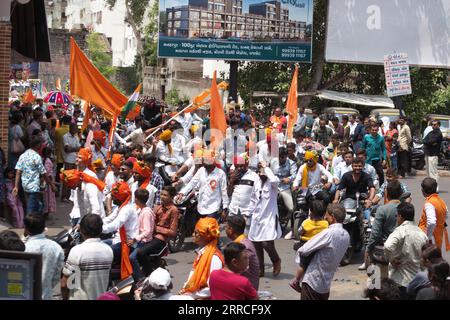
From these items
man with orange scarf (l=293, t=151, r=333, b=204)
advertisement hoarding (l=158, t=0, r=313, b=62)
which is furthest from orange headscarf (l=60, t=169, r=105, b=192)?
advertisement hoarding (l=158, t=0, r=313, b=62)

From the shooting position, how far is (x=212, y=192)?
12297 mm

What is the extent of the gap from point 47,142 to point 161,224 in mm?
6903

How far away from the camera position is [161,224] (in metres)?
10.5

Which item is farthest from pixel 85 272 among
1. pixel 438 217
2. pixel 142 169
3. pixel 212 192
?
pixel 212 192

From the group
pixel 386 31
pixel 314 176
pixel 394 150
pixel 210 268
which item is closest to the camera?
pixel 210 268

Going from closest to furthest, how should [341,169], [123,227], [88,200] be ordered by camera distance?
[123,227], [88,200], [341,169]

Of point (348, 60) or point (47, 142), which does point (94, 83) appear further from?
point (348, 60)

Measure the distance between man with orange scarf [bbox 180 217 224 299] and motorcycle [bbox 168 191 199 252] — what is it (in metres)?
5.00

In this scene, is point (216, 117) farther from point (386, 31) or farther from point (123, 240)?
point (386, 31)

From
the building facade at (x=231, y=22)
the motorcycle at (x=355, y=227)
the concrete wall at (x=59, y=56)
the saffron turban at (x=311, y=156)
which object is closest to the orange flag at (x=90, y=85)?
the saffron turban at (x=311, y=156)

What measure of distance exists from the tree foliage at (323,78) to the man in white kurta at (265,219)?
2008 centimetres

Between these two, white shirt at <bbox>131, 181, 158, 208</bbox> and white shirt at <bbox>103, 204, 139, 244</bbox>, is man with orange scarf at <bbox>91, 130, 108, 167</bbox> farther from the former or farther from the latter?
white shirt at <bbox>103, 204, 139, 244</bbox>

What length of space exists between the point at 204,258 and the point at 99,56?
58.7m

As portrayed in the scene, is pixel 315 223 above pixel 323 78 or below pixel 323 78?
below
